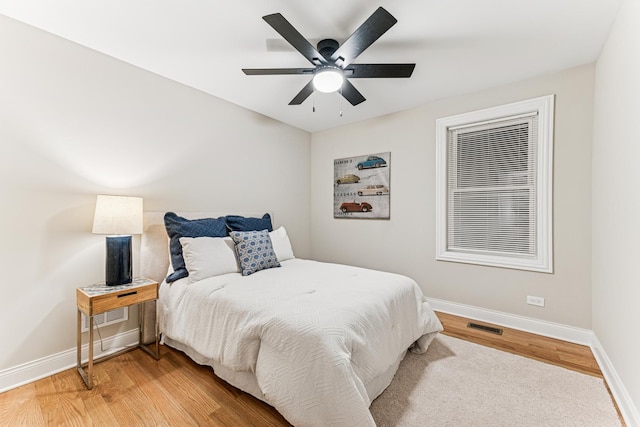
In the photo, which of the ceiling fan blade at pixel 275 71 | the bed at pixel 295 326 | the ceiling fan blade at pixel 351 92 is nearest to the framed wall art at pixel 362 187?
the ceiling fan blade at pixel 351 92

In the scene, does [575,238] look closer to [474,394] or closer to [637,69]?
[637,69]

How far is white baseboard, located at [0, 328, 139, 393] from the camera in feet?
6.21

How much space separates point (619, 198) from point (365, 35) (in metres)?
1.97

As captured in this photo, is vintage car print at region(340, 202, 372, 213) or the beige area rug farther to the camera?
vintage car print at region(340, 202, 372, 213)

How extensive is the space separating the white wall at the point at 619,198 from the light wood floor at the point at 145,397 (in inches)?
20.5

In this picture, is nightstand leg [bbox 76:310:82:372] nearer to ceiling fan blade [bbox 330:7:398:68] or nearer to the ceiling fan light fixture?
the ceiling fan light fixture

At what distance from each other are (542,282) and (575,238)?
0.51 metres

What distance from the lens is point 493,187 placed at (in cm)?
305

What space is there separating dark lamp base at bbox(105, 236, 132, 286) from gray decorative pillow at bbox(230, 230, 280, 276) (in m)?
0.85

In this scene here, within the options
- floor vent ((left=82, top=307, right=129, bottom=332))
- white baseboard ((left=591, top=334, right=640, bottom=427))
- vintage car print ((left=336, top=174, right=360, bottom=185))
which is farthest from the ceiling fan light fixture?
white baseboard ((left=591, top=334, right=640, bottom=427))

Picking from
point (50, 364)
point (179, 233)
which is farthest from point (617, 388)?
point (50, 364)

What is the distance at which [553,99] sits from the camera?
2.62 metres

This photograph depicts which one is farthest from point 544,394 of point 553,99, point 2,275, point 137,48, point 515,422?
point 137,48

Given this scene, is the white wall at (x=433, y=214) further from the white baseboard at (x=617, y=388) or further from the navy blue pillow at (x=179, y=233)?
the navy blue pillow at (x=179, y=233)
